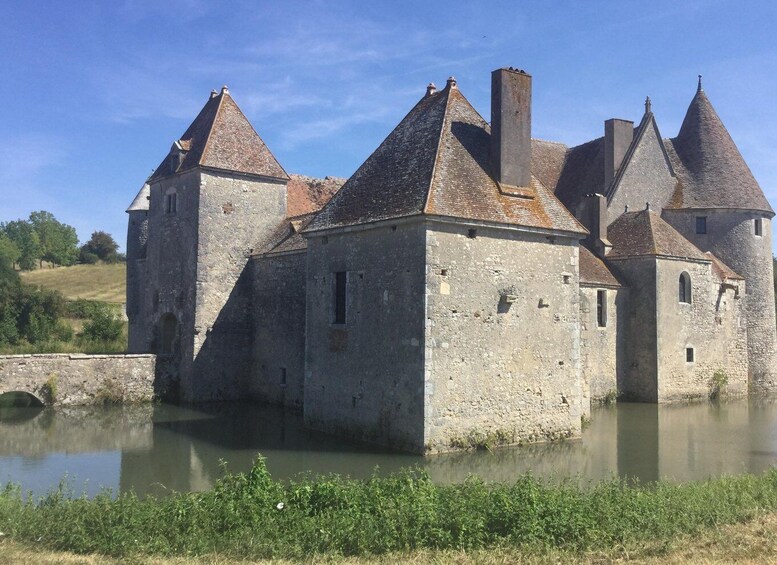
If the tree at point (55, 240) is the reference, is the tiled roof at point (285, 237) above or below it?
below

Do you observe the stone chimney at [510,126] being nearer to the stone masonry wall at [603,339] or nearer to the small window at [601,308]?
the stone masonry wall at [603,339]

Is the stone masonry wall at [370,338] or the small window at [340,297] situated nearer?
the stone masonry wall at [370,338]

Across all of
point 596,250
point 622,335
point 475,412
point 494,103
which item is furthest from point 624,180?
point 475,412

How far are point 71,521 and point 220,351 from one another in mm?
16093

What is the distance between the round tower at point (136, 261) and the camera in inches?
1167

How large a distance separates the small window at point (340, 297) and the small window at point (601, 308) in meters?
10.8

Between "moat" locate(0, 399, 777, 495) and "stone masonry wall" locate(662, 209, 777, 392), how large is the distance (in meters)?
8.37

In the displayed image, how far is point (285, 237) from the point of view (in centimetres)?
2461

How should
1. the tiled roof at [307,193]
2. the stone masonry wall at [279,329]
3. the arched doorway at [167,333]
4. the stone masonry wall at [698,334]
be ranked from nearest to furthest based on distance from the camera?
the stone masonry wall at [279,329] → the stone masonry wall at [698,334] → the arched doorway at [167,333] → the tiled roof at [307,193]

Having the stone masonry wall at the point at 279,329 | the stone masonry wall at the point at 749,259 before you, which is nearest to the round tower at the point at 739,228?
the stone masonry wall at the point at 749,259

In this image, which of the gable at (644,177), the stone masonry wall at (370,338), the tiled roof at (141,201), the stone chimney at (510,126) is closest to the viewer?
the stone masonry wall at (370,338)

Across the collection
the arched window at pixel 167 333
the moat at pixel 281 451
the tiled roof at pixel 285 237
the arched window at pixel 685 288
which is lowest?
the moat at pixel 281 451

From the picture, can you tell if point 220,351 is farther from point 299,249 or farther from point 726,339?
point 726,339

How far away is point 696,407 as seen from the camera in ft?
80.2
